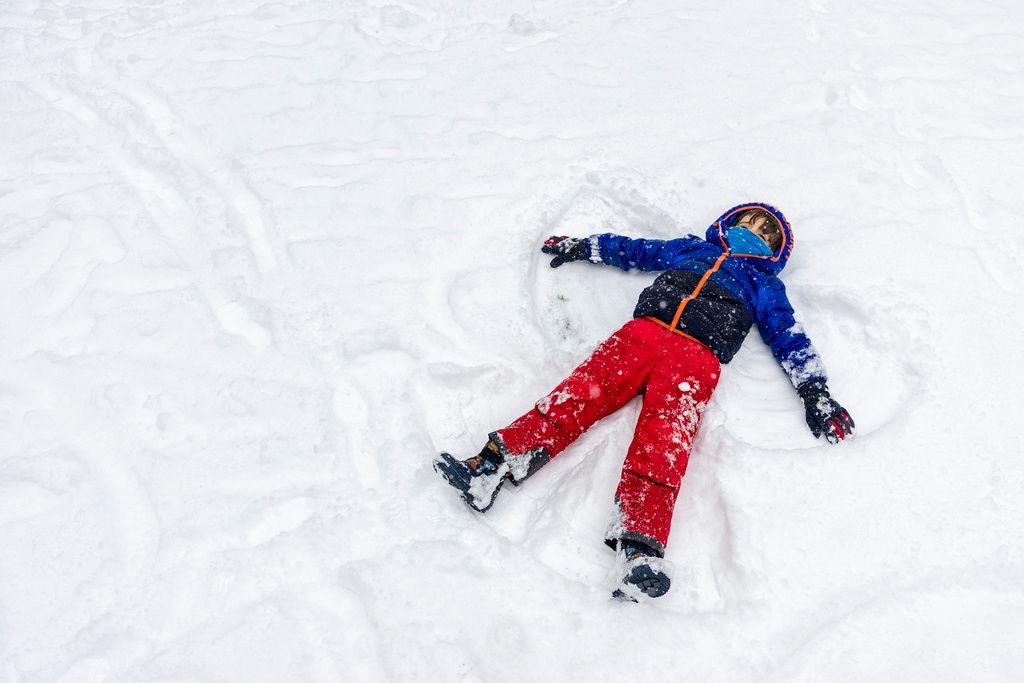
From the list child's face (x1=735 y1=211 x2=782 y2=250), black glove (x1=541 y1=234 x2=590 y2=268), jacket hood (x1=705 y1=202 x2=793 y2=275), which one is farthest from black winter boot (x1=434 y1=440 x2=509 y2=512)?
child's face (x1=735 y1=211 x2=782 y2=250)

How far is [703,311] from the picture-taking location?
2.73 m

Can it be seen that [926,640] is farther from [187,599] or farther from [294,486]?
[187,599]

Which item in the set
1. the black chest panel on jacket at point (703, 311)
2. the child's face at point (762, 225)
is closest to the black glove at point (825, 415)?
the black chest panel on jacket at point (703, 311)

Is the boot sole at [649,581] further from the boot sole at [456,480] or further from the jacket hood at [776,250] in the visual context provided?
the jacket hood at [776,250]

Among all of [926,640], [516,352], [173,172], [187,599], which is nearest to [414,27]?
[173,172]

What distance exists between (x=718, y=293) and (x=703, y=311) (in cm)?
15

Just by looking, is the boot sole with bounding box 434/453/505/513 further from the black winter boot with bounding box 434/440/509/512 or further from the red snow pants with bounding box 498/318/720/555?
the red snow pants with bounding box 498/318/720/555

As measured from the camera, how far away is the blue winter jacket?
2725mm

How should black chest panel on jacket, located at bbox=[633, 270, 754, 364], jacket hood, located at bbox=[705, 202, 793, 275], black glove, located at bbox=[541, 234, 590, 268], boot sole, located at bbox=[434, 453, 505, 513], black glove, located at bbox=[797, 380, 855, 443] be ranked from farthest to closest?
black glove, located at bbox=[541, 234, 590, 268] < jacket hood, located at bbox=[705, 202, 793, 275] < black chest panel on jacket, located at bbox=[633, 270, 754, 364] < black glove, located at bbox=[797, 380, 855, 443] < boot sole, located at bbox=[434, 453, 505, 513]

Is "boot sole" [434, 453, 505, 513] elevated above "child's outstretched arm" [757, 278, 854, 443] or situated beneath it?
situated beneath

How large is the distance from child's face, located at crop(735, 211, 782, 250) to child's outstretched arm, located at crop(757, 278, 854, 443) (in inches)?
12.6

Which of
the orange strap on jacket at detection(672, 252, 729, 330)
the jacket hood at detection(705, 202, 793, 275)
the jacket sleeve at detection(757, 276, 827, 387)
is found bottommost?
the jacket sleeve at detection(757, 276, 827, 387)

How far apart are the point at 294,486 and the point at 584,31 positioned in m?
3.67

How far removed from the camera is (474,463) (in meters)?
2.44
